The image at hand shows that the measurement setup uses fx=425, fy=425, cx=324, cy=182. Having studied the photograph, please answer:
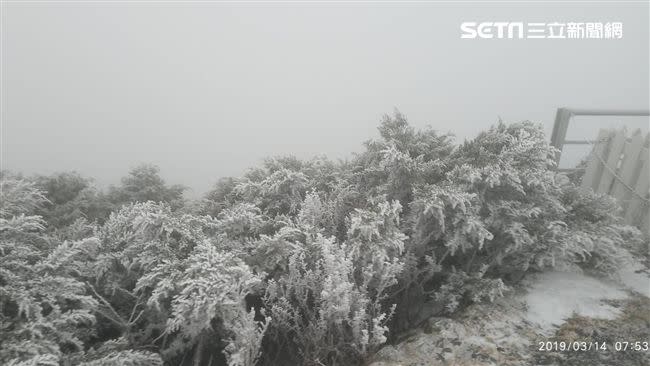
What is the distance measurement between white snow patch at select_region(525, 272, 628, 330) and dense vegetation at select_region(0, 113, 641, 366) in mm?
135

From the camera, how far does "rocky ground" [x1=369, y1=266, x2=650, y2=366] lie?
2.38m

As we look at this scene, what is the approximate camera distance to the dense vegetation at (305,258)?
2.27m

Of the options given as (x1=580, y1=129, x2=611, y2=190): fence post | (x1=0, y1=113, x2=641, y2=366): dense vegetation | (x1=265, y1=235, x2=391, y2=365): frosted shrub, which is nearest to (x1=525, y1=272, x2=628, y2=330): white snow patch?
(x1=0, y1=113, x2=641, y2=366): dense vegetation

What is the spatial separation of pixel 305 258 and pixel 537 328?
1.51 meters

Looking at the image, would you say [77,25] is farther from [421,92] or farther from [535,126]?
[535,126]

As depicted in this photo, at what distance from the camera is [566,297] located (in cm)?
297

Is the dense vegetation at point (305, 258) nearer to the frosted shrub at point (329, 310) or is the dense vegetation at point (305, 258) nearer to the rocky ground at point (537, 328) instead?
the frosted shrub at point (329, 310)

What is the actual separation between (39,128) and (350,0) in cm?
2829

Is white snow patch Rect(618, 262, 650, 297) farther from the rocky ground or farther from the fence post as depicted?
the fence post

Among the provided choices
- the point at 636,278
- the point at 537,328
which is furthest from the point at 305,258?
the point at 636,278

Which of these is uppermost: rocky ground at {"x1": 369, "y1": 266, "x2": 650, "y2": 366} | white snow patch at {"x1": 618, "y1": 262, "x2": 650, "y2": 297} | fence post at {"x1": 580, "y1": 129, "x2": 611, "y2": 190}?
fence post at {"x1": 580, "y1": 129, "x2": 611, "y2": 190}

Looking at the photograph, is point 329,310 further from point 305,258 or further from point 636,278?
point 636,278

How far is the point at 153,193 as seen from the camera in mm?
5473

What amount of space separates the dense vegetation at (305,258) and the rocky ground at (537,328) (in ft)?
0.50
